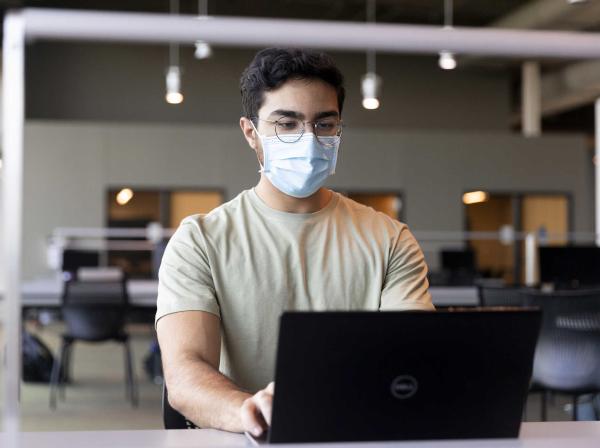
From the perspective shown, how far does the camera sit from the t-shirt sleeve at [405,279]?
1.75 metres

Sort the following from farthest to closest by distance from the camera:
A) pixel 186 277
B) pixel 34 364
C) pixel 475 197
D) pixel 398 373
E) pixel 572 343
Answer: pixel 475 197 → pixel 34 364 → pixel 572 343 → pixel 186 277 → pixel 398 373

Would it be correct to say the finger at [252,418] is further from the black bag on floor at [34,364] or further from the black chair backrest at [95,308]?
the black bag on floor at [34,364]

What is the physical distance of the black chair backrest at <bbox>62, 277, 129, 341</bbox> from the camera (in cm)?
524

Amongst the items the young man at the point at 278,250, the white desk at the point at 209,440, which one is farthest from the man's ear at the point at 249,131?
the white desk at the point at 209,440

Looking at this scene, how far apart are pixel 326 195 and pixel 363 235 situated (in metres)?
0.12

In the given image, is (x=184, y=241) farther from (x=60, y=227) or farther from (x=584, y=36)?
(x=60, y=227)

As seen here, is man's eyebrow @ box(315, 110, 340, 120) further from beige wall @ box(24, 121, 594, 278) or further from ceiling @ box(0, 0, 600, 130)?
beige wall @ box(24, 121, 594, 278)

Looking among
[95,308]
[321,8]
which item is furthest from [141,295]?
[321,8]

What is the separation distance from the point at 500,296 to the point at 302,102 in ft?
8.26

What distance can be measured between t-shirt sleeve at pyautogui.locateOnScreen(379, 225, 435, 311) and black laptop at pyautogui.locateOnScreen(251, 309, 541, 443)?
58 centimetres

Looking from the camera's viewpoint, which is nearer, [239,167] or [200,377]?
[200,377]

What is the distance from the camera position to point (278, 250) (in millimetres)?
1736

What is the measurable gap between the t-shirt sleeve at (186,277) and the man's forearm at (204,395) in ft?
0.42

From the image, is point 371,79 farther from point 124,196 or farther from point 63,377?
point 124,196
